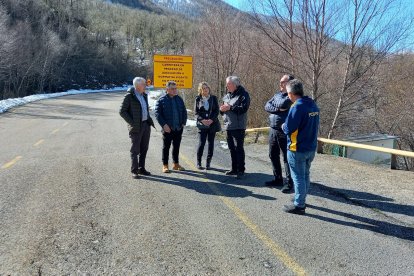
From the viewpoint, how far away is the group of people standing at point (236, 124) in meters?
5.16

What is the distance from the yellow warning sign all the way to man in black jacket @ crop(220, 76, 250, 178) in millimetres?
12277

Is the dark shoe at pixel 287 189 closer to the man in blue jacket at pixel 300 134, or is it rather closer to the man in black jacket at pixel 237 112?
the man in blue jacket at pixel 300 134

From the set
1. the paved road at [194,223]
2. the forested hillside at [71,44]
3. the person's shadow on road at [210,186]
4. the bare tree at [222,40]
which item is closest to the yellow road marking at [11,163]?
the paved road at [194,223]

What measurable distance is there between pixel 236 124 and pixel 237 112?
229 mm

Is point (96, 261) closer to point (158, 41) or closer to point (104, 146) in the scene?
point (104, 146)

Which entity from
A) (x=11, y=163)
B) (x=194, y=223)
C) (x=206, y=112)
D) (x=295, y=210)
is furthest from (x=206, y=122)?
(x=11, y=163)

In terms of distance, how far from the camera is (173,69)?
19281 mm

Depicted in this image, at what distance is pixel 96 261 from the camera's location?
3834 millimetres

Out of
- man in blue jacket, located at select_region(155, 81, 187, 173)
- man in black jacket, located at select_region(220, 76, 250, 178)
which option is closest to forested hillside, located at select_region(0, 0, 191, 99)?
man in blue jacket, located at select_region(155, 81, 187, 173)

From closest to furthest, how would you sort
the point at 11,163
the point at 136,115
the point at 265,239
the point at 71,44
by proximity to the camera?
the point at 265,239 → the point at 136,115 → the point at 11,163 → the point at 71,44

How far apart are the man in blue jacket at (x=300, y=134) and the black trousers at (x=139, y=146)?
3090 millimetres

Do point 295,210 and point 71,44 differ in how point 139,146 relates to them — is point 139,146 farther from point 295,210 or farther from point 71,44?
point 71,44

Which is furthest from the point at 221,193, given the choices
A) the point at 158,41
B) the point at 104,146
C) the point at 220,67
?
the point at 158,41

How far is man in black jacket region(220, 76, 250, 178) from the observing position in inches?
275
